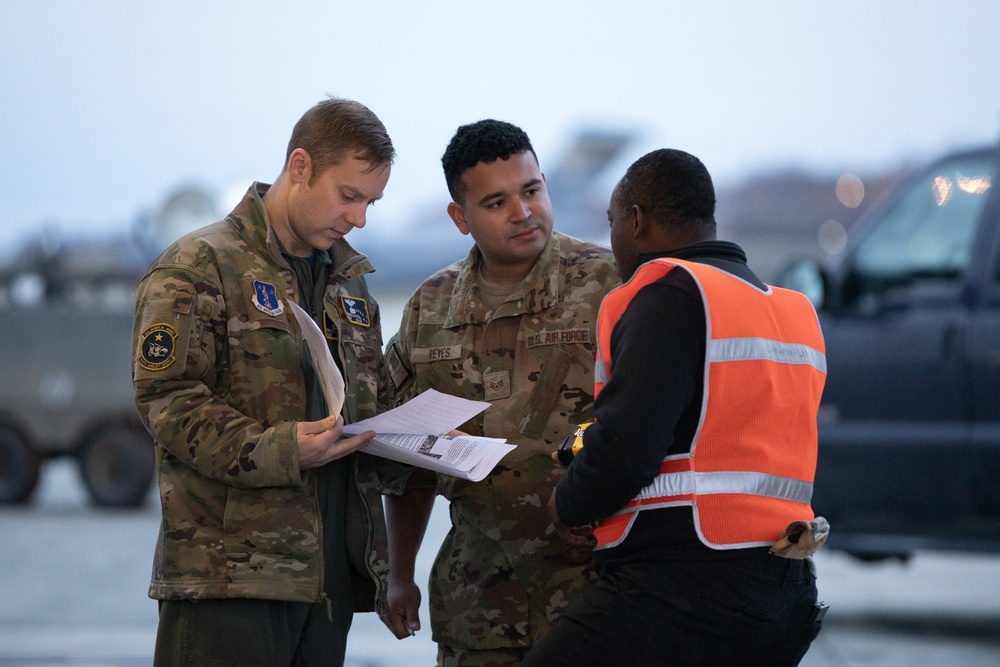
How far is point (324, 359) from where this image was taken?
93.7 inches

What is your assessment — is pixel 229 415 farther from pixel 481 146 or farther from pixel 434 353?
pixel 481 146

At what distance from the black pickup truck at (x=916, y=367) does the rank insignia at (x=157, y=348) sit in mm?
3946

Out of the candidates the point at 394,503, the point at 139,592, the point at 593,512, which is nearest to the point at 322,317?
the point at 394,503

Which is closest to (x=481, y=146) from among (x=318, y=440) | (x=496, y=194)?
(x=496, y=194)

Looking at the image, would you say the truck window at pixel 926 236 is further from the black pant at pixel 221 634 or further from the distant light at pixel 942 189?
the black pant at pixel 221 634

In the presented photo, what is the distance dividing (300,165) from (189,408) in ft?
2.04

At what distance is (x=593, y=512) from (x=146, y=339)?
1003mm

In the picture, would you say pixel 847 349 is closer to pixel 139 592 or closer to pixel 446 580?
pixel 446 580

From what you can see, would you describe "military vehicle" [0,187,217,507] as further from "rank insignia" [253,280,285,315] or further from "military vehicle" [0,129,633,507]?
"rank insignia" [253,280,285,315]

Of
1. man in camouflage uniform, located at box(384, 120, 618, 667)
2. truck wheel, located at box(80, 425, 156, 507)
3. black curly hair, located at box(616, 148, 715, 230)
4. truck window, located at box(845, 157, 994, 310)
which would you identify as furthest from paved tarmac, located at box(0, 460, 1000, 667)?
black curly hair, located at box(616, 148, 715, 230)

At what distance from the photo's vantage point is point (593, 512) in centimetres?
221

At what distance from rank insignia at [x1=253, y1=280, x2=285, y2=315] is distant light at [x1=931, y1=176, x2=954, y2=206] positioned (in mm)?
4042

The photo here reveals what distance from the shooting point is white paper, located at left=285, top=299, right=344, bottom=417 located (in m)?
2.36

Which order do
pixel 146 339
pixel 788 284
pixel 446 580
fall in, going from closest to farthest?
pixel 146 339
pixel 446 580
pixel 788 284
